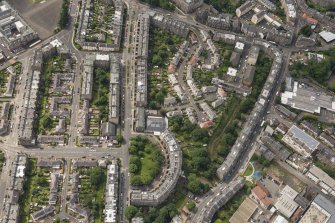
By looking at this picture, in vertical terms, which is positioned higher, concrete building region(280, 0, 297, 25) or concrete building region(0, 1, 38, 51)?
concrete building region(280, 0, 297, 25)

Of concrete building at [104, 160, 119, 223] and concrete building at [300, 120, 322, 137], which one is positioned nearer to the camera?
concrete building at [104, 160, 119, 223]

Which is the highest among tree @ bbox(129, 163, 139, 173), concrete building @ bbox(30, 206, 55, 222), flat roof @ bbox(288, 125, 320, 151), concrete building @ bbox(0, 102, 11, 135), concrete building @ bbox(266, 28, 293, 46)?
concrete building @ bbox(266, 28, 293, 46)

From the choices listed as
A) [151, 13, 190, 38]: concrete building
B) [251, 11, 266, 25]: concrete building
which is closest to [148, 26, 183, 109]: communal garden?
[151, 13, 190, 38]: concrete building

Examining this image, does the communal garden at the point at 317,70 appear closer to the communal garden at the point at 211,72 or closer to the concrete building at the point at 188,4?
the communal garden at the point at 211,72

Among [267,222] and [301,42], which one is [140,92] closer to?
[267,222]

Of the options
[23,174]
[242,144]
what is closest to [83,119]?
[23,174]

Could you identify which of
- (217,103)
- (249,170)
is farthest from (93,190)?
(217,103)

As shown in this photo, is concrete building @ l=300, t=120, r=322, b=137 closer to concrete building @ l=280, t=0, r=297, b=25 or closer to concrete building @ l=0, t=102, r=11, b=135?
concrete building @ l=280, t=0, r=297, b=25
